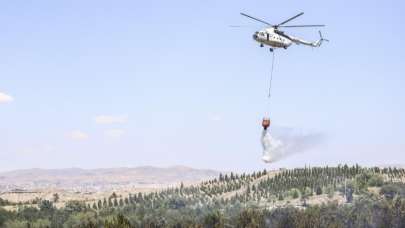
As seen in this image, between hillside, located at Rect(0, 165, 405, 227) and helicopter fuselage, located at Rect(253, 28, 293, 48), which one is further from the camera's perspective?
hillside, located at Rect(0, 165, 405, 227)

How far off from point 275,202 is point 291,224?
35761mm

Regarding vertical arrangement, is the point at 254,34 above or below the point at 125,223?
above

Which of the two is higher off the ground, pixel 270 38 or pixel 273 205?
pixel 270 38

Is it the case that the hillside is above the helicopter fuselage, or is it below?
below

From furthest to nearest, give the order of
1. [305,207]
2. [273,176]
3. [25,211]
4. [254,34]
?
[273,176] → [25,211] → [305,207] → [254,34]

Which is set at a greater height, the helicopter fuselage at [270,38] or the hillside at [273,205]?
the helicopter fuselage at [270,38]

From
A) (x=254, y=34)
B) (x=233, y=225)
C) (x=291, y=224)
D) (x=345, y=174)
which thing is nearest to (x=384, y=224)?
(x=291, y=224)

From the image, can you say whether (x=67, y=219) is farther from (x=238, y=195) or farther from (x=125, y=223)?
(x=125, y=223)

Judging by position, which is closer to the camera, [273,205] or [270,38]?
[270,38]

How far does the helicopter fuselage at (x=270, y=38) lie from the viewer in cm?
8000

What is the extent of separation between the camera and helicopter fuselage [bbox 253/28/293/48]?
80.0 m

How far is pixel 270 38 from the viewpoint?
80.6 metres

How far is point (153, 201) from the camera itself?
184000mm

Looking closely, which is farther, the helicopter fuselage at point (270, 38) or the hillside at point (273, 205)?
the hillside at point (273, 205)
